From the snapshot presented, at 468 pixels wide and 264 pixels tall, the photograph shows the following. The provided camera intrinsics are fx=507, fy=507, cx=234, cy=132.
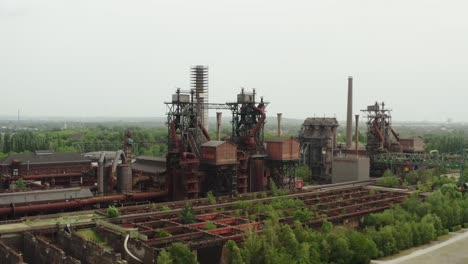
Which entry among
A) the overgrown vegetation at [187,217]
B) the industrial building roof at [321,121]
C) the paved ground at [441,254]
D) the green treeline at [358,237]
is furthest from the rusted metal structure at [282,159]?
the paved ground at [441,254]

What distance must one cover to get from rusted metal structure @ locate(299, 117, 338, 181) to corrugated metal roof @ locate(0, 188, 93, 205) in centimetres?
4162

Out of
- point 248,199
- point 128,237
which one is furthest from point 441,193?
point 128,237

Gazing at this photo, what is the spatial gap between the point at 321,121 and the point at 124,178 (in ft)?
128

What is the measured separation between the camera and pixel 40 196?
161ft

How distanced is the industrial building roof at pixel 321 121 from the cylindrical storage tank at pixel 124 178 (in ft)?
124

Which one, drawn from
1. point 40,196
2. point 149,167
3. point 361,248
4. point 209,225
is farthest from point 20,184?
point 361,248

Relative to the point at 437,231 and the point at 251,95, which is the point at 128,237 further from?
the point at 251,95

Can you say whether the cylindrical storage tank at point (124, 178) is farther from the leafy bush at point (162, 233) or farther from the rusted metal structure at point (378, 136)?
the rusted metal structure at point (378, 136)

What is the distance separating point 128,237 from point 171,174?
22291mm

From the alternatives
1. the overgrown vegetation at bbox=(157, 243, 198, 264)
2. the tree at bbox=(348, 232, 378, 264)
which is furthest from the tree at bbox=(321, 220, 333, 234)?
the overgrown vegetation at bbox=(157, 243, 198, 264)

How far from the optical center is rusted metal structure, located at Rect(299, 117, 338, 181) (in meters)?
81.5

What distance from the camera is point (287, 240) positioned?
115ft

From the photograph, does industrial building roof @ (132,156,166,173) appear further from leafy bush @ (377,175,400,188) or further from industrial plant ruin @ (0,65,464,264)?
leafy bush @ (377,175,400,188)

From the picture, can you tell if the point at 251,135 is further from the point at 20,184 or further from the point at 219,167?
the point at 20,184
